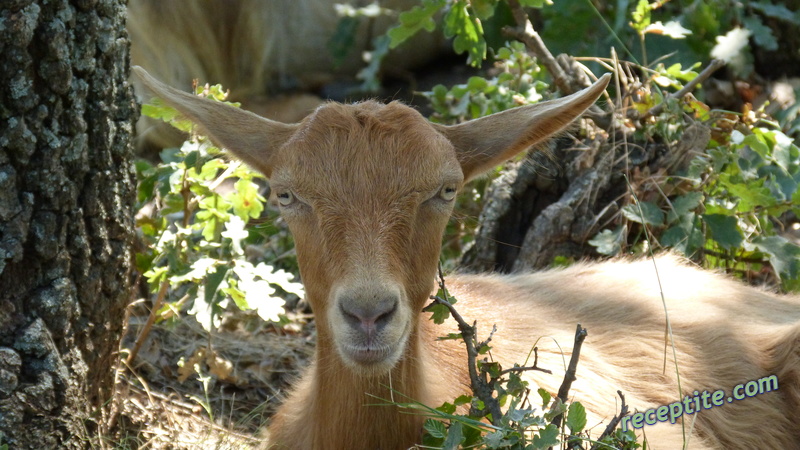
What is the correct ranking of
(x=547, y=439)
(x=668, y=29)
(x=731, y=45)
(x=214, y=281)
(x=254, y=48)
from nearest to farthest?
(x=547, y=439)
(x=214, y=281)
(x=668, y=29)
(x=731, y=45)
(x=254, y=48)

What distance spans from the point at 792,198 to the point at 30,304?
4005 mm

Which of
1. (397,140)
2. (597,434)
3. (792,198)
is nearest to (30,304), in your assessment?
(397,140)

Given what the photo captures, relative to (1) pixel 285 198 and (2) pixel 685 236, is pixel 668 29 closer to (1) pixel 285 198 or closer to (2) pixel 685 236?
(2) pixel 685 236

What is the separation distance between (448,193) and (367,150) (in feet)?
1.27

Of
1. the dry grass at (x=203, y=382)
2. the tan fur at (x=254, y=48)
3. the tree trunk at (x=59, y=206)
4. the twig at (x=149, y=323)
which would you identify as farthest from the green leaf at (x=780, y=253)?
the tan fur at (x=254, y=48)

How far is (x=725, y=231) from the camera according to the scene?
201 inches

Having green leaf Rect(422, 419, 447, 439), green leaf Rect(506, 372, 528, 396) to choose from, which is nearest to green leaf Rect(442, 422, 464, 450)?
green leaf Rect(422, 419, 447, 439)

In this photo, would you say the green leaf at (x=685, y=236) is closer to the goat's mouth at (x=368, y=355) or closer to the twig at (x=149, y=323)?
the goat's mouth at (x=368, y=355)

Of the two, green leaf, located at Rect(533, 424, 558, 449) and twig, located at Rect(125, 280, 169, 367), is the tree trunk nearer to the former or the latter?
twig, located at Rect(125, 280, 169, 367)

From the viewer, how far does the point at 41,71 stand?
348 centimetres

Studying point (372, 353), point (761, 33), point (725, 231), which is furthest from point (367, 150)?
point (761, 33)

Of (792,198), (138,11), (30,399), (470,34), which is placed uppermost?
(138,11)

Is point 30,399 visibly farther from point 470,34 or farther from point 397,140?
point 470,34

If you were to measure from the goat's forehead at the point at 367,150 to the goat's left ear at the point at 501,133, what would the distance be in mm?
184
